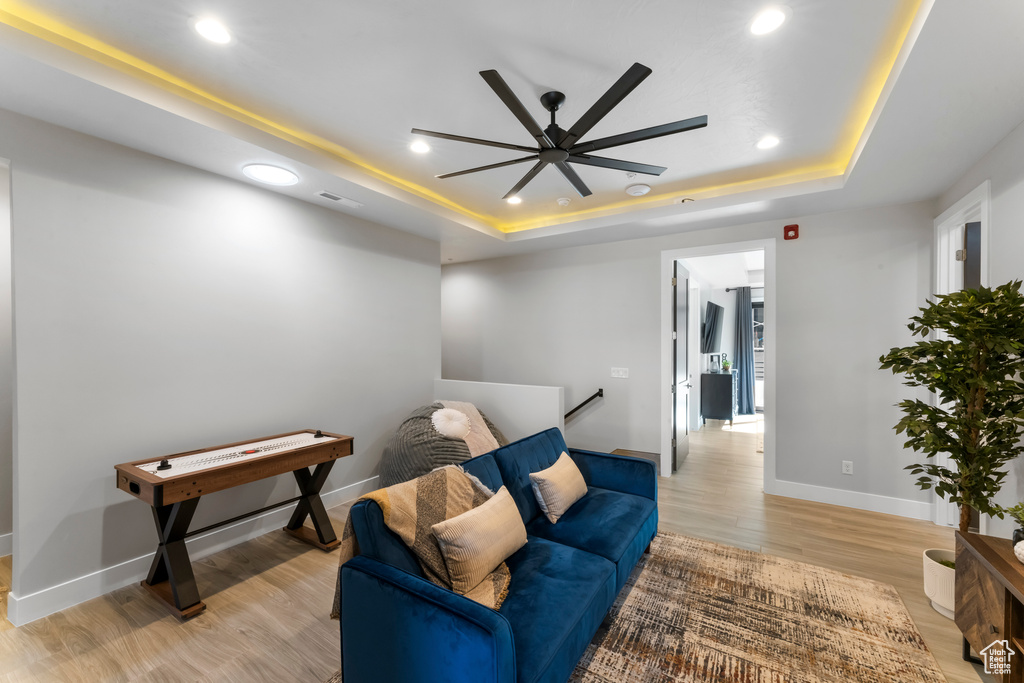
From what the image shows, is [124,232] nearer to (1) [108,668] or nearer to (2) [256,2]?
(2) [256,2]

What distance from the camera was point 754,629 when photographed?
2057mm

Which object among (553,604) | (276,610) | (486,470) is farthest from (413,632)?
(276,610)

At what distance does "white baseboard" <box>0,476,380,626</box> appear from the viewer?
2150 mm

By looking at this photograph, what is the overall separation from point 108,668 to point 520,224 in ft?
14.9

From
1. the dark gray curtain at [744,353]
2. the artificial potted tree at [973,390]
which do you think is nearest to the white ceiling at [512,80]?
the artificial potted tree at [973,390]

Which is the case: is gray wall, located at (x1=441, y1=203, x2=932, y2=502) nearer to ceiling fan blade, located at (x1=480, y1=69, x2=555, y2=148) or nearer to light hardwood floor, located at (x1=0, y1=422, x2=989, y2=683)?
light hardwood floor, located at (x1=0, y1=422, x2=989, y2=683)

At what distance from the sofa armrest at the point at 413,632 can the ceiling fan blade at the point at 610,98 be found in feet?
6.36

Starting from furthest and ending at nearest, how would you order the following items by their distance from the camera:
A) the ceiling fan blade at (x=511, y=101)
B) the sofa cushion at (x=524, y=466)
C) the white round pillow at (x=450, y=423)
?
the white round pillow at (x=450, y=423) < the sofa cushion at (x=524, y=466) < the ceiling fan blade at (x=511, y=101)

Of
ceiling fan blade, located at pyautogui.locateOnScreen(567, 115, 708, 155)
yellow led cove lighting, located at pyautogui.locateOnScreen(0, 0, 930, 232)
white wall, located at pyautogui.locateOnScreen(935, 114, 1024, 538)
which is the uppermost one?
yellow led cove lighting, located at pyautogui.locateOnScreen(0, 0, 930, 232)

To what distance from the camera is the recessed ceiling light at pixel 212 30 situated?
1.82 metres

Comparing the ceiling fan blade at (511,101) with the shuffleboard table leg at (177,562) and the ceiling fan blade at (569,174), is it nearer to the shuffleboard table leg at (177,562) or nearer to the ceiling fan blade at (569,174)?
the ceiling fan blade at (569,174)

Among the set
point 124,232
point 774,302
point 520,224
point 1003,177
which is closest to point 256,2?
point 124,232

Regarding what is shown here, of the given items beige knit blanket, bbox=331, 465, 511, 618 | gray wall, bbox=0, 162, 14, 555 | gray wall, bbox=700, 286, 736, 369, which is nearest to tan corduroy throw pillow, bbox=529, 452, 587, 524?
beige knit blanket, bbox=331, 465, 511, 618

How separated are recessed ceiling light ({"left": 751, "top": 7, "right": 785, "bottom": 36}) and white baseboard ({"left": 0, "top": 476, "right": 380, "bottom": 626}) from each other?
4145mm
